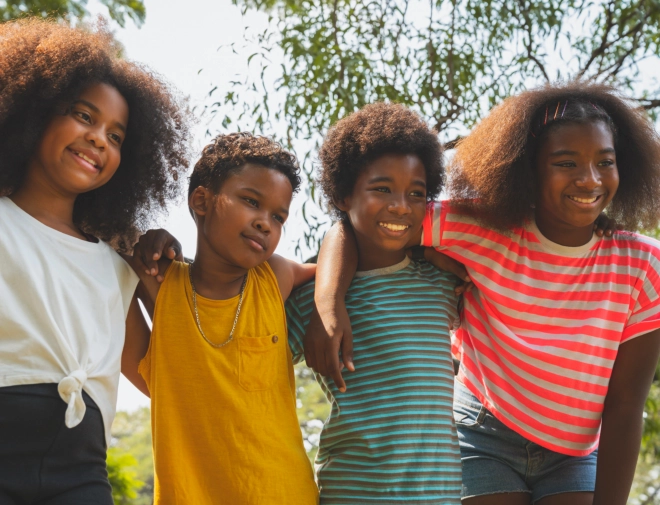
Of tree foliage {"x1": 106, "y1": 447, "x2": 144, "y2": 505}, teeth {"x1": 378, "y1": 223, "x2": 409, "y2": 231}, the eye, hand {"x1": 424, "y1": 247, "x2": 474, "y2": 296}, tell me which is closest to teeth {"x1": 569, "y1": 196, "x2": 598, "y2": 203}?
hand {"x1": 424, "y1": 247, "x2": 474, "y2": 296}

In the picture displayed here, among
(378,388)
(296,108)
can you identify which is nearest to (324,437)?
(378,388)

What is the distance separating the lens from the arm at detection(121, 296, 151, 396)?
2287mm

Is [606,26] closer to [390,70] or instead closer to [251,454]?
[390,70]

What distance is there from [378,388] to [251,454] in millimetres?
415

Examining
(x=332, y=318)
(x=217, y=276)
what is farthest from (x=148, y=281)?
(x=332, y=318)

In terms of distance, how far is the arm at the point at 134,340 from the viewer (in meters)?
2.29

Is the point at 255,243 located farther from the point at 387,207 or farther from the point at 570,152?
the point at 570,152

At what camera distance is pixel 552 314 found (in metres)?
2.40

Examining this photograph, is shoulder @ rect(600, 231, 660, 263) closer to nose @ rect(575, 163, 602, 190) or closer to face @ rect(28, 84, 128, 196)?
nose @ rect(575, 163, 602, 190)

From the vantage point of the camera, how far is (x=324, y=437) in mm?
2332

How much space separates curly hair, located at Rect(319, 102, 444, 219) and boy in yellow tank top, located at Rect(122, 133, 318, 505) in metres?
0.20

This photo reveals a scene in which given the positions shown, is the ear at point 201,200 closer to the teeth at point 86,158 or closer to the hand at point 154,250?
the hand at point 154,250

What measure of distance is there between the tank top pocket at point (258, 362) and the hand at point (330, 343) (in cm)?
10

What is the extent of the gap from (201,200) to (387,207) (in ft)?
1.90
